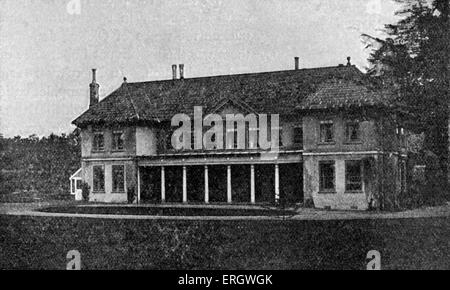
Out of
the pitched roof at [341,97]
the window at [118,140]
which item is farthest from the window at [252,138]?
the window at [118,140]

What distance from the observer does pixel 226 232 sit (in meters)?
15.5

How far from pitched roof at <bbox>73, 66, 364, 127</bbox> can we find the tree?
9.33 metres

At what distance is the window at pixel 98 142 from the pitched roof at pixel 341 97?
1175 cm

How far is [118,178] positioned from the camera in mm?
Result: 29766

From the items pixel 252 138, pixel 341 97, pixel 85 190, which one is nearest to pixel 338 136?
pixel 341 97

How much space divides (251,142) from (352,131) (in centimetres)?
553

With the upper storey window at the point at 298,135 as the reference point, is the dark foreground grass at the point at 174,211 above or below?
below

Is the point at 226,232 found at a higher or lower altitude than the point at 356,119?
lower

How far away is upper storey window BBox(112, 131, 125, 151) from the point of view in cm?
3008

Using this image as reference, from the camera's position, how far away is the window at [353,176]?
957 inches

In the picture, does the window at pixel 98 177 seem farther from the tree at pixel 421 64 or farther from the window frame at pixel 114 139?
the tree at pixel 421 64
